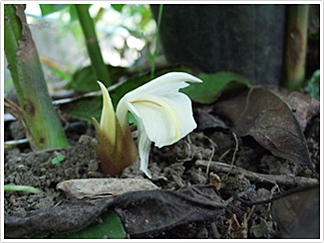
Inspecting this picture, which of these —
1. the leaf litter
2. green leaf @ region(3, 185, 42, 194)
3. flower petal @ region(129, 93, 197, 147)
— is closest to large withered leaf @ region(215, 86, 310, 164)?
the leaf litter

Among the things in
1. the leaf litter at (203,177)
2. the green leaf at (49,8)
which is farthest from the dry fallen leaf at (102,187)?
the green leaf at (49,8)

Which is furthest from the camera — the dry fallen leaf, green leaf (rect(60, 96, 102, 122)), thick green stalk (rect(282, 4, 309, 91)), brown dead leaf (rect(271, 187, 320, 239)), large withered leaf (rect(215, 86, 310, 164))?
thick green stalk (rect(282, 4, 309, 91))

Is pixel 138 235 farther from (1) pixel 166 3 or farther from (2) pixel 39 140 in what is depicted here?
(1) pixel 166 3

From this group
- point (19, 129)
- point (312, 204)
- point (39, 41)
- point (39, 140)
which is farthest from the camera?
point (39, 41)

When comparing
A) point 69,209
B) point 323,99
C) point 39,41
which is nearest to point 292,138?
point 323,99

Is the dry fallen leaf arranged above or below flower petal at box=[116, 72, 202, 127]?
below

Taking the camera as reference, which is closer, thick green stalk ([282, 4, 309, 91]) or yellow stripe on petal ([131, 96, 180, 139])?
yellow stripe on petal ([131, 96, 180, 139])

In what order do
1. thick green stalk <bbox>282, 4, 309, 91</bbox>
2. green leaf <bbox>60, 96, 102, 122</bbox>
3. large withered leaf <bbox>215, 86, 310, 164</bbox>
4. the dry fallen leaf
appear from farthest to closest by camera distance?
1. thick green stalk <bbox>282, 4, 309, 91</bbox>
2. green leaf <bbox>60, 96, 102, 122</bbox>
3. large withered leaf <bbox>215, 86, 310, 164</bbox>
4. the dry fallen leaf

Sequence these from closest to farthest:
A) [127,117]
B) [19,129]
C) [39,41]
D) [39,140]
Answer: [127,117] < [39,140] < [19,129] < [39,41]

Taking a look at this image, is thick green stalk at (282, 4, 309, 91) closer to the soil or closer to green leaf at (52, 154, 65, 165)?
the soil
